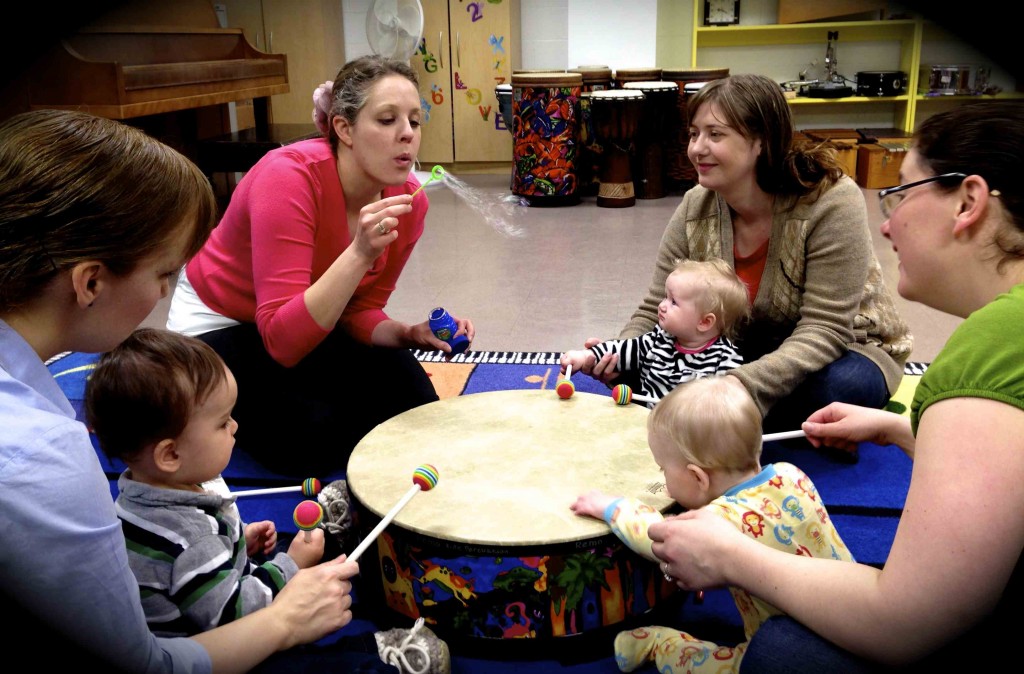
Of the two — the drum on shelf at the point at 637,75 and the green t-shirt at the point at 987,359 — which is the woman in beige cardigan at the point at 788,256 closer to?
the green t-shirt at the point at 987,359

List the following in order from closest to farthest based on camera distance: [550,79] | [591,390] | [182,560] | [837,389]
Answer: [182,560], [837,389], [591,390], [550,79]

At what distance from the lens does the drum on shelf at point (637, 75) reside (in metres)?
5.68

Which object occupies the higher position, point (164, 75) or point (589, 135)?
point (164, 75)

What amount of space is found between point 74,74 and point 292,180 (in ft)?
7.27

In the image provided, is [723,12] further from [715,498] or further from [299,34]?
[715,498]

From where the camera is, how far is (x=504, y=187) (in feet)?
20.6

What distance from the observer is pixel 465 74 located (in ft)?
21.7

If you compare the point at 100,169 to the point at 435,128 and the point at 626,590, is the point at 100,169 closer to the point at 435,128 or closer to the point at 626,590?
the point at 626,590

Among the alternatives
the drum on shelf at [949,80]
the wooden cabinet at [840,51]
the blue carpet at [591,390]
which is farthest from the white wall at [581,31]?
the blue carpet at [591,390]

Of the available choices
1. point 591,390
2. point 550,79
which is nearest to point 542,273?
point 591,390

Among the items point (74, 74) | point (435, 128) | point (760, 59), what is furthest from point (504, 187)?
point (74, 74)

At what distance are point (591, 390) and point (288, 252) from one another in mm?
1045

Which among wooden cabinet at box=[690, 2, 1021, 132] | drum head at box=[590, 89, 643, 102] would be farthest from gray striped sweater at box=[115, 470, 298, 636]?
wooden cabinet at box=[690, 2, 1021, 132]

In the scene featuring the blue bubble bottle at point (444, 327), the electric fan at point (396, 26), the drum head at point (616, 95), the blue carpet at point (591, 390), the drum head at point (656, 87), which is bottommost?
the blue carpet at point (591, 390)
